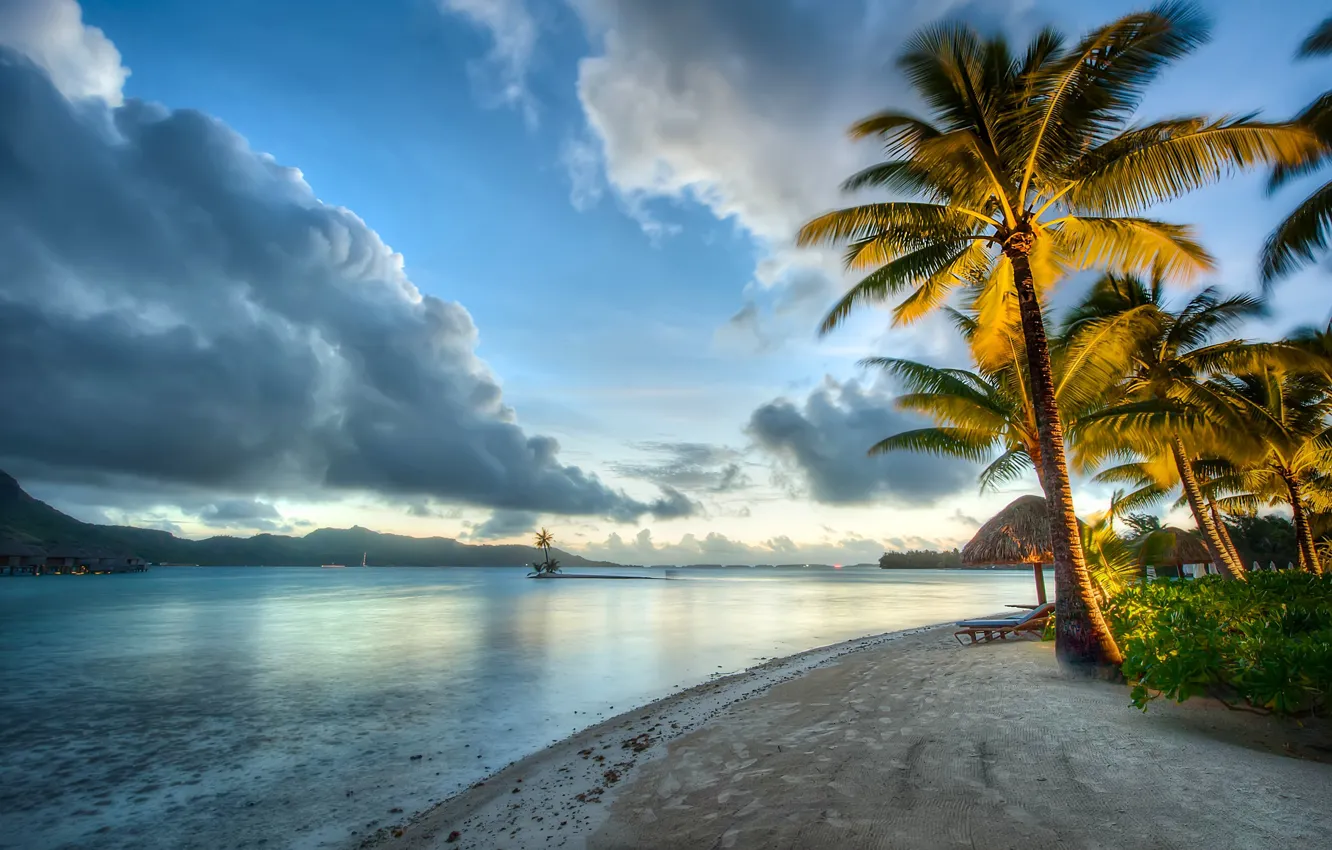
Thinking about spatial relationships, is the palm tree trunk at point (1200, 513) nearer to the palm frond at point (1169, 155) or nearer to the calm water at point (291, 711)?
the palm frond at point (1169, 155)

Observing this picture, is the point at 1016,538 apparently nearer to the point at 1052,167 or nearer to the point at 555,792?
the point at 1052,167

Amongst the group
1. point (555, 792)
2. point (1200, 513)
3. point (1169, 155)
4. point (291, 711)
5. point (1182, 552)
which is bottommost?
point (291, 711)

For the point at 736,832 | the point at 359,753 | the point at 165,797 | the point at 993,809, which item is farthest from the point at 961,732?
the point at 165,797

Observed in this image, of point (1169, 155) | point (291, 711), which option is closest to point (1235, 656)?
point (1169, 155)

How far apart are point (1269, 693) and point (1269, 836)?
76.1 inches

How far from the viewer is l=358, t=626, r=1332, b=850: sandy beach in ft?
11.7

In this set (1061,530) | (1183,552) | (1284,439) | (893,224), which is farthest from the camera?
(1183,552)

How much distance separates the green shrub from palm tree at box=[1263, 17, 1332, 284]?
18.7 ft

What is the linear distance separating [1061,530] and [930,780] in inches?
198

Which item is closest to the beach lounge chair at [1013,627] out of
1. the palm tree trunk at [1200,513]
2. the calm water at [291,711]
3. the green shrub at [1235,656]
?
the palm tree trunk at [1200,513]

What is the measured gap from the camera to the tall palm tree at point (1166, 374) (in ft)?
37.6

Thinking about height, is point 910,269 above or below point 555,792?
above

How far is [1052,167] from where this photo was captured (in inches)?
339

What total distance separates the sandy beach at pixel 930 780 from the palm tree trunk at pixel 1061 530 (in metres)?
0.45
